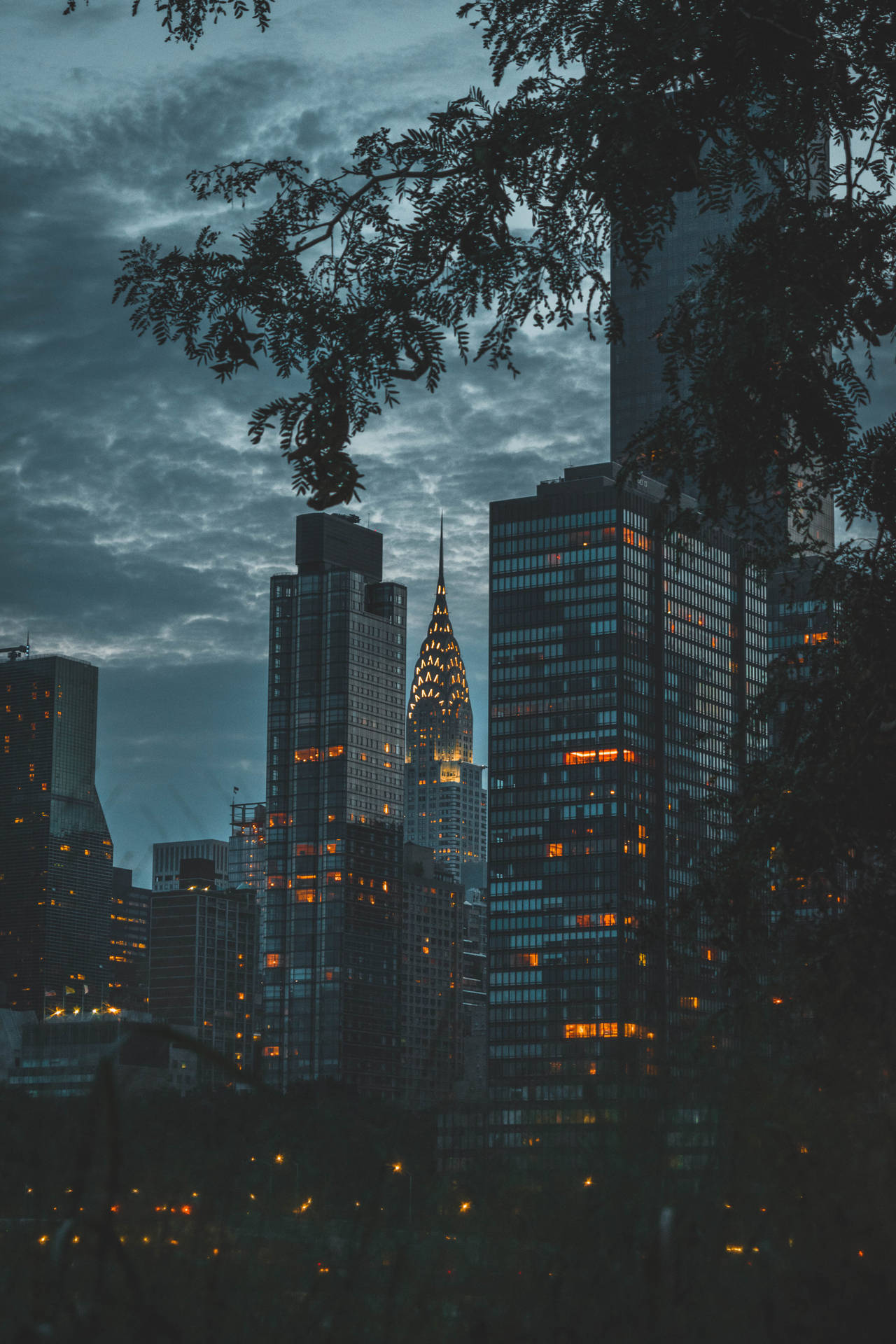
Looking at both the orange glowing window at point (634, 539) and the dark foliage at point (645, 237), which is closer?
the dark foliage at point (645, 237)

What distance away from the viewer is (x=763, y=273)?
1197 centimetres

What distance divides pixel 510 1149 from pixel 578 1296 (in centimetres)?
61

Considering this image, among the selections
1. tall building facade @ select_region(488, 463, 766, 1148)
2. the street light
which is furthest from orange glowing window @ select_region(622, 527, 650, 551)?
the street light

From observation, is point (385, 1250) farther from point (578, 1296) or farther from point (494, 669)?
point (494, 669)

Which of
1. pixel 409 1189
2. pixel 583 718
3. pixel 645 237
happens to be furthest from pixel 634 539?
pixel 409 1189

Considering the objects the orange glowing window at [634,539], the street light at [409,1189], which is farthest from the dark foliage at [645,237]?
the orange glowing window at [634,539]

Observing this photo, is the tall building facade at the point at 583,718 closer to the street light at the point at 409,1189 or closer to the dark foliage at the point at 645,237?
the dark foliage at the point at 645,237

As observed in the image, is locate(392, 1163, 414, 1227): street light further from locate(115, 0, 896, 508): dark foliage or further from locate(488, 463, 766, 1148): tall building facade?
locate(488, 463, 766, 1148): tall building facade

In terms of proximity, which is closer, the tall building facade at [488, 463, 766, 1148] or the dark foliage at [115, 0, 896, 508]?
the dark foliage at [115, 0, 896, 508]

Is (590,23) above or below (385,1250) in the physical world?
above

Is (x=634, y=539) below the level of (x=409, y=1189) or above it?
above

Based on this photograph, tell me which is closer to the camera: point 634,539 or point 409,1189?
point 409,1189

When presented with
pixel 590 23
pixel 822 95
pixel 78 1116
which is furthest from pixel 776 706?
pixel 78 1116

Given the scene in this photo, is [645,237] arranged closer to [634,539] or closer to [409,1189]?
[409,1189]
